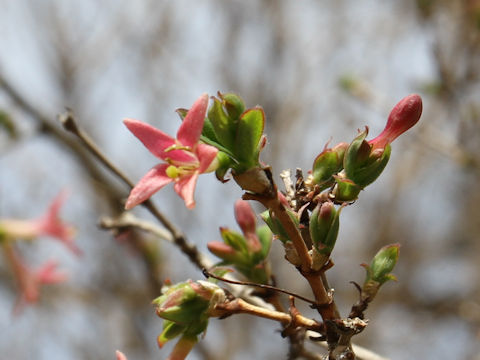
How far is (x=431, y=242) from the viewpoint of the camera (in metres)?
8.02

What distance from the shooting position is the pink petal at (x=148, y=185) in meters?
1.00

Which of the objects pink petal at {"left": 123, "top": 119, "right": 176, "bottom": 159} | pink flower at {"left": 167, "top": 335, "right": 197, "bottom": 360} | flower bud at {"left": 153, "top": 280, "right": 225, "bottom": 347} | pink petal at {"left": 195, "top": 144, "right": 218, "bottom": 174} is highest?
pink petal at {"left": 123, "top": 119, "right": 176, "bottom": 159}

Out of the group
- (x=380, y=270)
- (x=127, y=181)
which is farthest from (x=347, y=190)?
(x=127, y=181)

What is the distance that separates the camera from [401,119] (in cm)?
113

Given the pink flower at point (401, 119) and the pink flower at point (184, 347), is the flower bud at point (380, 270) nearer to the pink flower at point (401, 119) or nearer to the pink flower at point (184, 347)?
the pink flower at point (401, 119)

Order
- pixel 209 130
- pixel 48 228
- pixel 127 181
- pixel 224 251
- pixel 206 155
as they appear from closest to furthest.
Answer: pixel 206 155 → pixel 209 130 → pixel 224 251 → pixel 127 181 → pixel 48 228

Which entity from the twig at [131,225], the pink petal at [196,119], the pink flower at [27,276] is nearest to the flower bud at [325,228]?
the pink petal at [196,119]

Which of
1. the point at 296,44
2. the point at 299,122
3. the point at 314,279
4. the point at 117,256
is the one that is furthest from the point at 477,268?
the point at 314,279

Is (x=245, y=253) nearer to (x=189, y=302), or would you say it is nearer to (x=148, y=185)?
(x=189, y=302)

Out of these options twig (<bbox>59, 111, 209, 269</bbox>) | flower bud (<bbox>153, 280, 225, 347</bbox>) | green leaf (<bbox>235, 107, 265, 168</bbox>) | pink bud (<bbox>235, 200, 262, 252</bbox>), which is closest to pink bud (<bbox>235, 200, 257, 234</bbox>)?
pink bud (<bbox>235, 200, 262, 252</bbox>)

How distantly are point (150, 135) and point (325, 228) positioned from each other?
0.40 metres

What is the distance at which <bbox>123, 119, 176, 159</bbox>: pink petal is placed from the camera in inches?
41.9

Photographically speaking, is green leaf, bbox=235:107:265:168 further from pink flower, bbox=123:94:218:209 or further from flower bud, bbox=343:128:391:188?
flower bud, bbox=343:128:391:188

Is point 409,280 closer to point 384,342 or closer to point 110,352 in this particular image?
point 384,342
